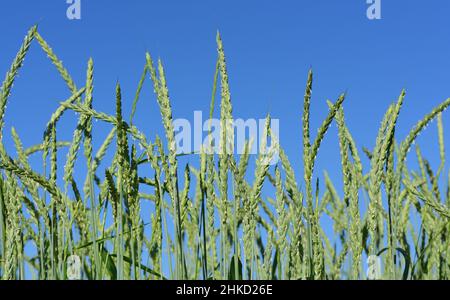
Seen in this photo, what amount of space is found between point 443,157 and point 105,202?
143cm

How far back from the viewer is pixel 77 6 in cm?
228

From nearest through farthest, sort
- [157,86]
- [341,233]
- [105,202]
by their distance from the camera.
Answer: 1. [157,86]
2. [105,202]
3. [341,233]

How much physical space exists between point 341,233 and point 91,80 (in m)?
1.28

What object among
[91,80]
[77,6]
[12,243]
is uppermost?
[77,6]

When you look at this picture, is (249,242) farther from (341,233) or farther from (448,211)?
(341,233)

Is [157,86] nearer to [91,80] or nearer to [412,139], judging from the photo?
[91,80]

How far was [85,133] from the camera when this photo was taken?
1557 millimetres

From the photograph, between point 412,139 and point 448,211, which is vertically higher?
point 412,139

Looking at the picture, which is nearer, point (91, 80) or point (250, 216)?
point (250, 216)

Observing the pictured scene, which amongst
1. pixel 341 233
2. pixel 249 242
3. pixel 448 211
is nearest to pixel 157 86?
pixel 249 242

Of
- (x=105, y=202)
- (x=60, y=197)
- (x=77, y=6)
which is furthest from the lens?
(x=77, y=6)

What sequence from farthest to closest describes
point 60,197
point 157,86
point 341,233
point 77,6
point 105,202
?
point 341,233 < point 77,6 < point 105,202 < point 60,197 < point 157,86

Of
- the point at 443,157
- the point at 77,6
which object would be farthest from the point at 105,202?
the point at 443,157
